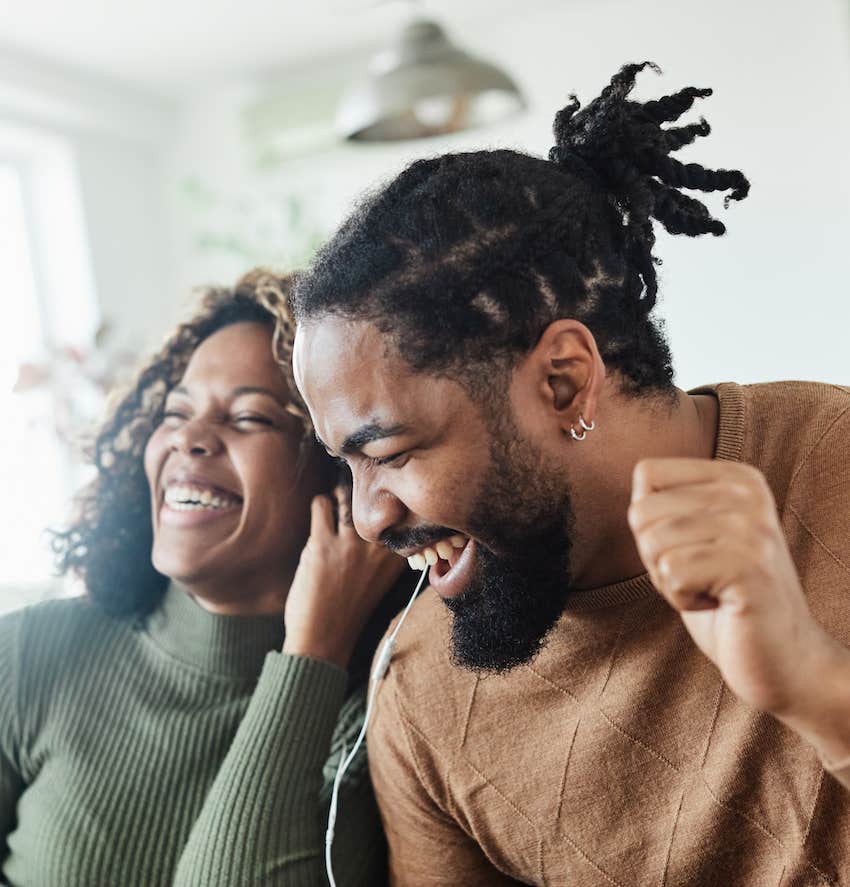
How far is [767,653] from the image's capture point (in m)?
0.72

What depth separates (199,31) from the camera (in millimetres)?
3732

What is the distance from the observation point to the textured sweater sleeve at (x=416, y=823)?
1173 millimetres

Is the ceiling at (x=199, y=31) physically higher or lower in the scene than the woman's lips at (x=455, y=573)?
higher

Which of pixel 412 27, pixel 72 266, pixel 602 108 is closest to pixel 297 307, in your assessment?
pixel 602 108

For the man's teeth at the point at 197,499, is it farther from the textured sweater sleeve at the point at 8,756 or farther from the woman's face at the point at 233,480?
the textured sweater sleeve at the point at 8,756

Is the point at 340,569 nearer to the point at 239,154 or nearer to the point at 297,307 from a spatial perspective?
the point at 297,307

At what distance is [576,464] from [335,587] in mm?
450

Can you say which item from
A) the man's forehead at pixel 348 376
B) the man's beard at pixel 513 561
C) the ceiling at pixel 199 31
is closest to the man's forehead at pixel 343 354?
the man's forehead at pixel 348 376

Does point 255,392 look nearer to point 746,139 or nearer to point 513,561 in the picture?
point 513,561

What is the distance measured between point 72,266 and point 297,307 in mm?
3412

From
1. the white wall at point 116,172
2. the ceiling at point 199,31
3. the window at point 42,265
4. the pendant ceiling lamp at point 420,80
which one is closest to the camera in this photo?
the pendant ceiling lamp at point 420,80

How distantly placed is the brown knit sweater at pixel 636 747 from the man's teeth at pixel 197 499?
344mm

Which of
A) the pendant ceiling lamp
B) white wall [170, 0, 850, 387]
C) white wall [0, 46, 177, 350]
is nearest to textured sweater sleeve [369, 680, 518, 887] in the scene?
the pendant ceiling lamp

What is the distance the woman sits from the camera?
128 cm
